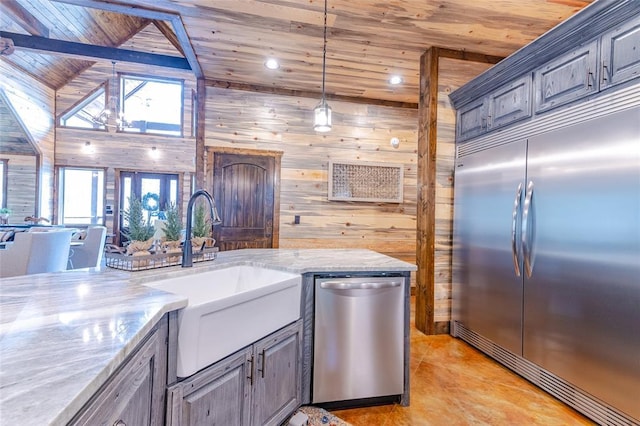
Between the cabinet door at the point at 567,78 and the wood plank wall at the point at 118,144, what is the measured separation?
7.31 metres

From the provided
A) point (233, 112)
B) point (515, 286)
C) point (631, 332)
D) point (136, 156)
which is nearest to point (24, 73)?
point (136, 156)

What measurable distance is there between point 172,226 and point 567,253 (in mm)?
2373

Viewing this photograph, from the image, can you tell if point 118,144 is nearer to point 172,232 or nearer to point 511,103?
point 172,232

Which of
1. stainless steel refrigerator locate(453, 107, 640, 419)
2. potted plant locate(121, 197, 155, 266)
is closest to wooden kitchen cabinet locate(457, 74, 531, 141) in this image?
stainless steel refrigerator locate(453, 107, 640, 419)

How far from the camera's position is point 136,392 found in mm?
908

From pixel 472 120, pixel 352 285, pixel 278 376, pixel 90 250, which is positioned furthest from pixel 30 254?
pixel 472 120

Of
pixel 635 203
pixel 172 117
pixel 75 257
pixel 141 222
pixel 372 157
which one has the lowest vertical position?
pixel 75 257

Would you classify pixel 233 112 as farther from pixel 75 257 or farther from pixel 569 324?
pixel 569 324

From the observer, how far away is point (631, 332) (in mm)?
1613

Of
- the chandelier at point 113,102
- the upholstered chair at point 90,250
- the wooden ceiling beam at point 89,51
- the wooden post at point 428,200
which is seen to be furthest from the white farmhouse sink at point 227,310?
the chandelier at point 113,102

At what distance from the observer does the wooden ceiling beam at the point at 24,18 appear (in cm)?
478

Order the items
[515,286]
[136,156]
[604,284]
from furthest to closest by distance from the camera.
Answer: [136,156] → [515,286] → [604,284]

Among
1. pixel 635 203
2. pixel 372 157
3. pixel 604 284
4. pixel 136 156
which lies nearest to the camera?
pixel 635 203

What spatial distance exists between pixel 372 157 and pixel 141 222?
3416 mm
